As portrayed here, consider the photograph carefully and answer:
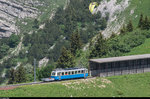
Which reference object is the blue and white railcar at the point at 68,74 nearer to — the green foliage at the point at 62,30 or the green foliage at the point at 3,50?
the green foliage at the point at 62,30

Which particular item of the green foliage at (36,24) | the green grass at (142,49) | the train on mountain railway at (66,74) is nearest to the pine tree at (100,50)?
the green grass at (142,49)

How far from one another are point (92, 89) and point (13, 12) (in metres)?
159

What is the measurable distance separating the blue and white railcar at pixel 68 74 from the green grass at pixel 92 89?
6.63 metres

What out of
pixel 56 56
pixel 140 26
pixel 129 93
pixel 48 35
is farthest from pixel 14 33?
pixel 129 93

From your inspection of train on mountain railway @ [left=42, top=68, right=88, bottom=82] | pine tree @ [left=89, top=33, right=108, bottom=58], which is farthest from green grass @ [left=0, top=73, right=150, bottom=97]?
pine tree @ [left=89, top=33, right=108, bottom=58]

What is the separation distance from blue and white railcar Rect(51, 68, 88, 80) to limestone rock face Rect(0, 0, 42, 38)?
131 m

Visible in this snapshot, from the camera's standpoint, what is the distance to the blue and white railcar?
176 ft

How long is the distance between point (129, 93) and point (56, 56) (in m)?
103

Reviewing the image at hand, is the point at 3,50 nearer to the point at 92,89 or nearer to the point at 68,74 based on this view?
the point at 68,74

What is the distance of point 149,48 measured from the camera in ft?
261

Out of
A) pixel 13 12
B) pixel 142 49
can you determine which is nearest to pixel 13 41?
pixel 13 12

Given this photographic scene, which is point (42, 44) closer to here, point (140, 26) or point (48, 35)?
point (48, 35)

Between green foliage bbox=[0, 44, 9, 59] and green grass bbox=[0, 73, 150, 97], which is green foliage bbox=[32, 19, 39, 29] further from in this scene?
green grass bbox=[0, 73, 150, 97]

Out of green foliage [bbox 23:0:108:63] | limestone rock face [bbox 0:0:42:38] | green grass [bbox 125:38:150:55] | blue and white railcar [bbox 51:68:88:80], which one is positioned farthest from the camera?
limestone rock face [bbox 0:0:42:38]
